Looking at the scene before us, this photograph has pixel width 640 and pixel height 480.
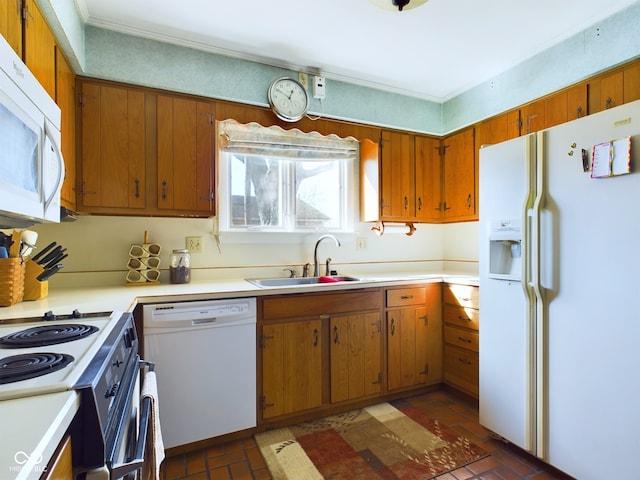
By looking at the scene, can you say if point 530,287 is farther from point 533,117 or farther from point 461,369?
point 533,117

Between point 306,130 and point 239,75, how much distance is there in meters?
0.60

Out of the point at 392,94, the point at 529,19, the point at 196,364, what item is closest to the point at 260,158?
the point at 392,94

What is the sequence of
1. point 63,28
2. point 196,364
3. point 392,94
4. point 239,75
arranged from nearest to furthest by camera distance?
point 63,28 → point 196,364 → point 239,75 → point 392,94

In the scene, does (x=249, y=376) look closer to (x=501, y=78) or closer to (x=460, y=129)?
(x=460, y=129)

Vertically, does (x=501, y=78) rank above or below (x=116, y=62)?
above

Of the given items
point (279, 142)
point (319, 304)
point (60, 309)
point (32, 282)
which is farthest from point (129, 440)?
point (279, 142)

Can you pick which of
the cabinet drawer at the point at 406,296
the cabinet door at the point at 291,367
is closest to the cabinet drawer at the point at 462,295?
the cabinet drawer at the point at 406,296

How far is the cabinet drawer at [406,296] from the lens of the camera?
98.5 inches

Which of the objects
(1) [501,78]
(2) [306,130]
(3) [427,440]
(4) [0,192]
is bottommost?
(3) [427,440]

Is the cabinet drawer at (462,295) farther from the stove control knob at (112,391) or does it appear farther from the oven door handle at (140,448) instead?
the stove control knob at (112,391)

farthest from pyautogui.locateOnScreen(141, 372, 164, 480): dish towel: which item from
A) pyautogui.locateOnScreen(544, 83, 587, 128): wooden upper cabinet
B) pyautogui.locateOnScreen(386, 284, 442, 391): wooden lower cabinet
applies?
pyautogui.locateOnScreen(544, 83, 587, 128): wooden upper cabinet

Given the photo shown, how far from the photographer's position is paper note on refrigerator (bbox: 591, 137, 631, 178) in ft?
4.57

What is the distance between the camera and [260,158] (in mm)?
2742

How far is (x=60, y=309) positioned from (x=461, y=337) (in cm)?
245
